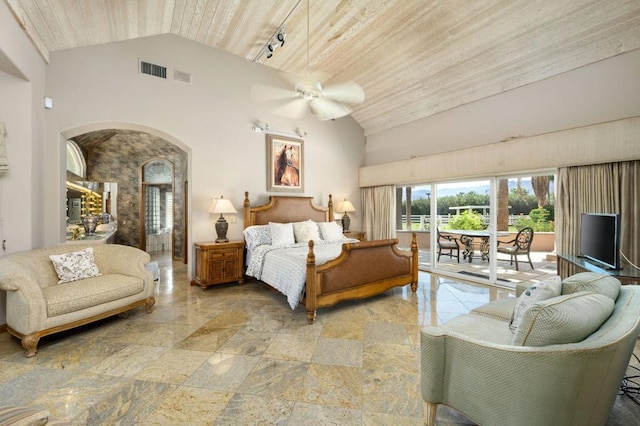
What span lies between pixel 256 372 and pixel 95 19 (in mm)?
4182

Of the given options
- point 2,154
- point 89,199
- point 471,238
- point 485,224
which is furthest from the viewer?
point 89,199

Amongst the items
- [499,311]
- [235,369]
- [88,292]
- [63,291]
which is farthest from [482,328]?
[63,291]

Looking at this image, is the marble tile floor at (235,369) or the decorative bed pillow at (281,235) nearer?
the marble tile floor at (235,369)

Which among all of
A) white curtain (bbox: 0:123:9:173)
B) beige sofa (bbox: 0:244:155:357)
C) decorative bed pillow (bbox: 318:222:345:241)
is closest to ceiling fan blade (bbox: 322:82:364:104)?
decorative bed pillow (bbox: 318:222:345:241)

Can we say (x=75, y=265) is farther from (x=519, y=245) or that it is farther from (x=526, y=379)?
(x=519, y=245)

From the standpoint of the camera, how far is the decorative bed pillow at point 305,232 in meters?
4.76

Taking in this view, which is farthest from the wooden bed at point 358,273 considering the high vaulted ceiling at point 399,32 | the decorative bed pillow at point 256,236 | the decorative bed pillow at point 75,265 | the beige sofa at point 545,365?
the decorative bed pillow at point 75,265

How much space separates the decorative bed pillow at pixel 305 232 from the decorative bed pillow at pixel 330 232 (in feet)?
0.50

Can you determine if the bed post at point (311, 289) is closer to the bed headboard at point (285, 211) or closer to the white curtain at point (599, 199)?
the bed headboard at point (285, 211)

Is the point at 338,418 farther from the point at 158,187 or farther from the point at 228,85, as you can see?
the point at 158,187

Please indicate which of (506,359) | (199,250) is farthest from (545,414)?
(199,250)

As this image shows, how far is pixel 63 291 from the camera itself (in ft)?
8.70

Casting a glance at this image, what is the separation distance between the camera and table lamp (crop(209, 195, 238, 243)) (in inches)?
173

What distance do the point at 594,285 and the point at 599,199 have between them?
2.64 metres
